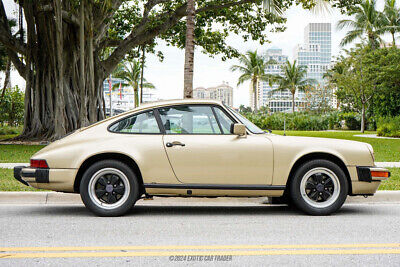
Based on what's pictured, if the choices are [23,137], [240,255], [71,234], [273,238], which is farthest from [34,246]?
[23,137]

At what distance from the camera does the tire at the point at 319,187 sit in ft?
19.5

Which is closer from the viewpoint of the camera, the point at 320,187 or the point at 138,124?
the point at 320,187

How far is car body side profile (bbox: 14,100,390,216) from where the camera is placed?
5.88 m

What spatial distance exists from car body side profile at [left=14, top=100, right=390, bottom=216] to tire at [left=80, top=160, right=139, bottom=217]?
12mm

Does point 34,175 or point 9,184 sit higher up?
point 34,175

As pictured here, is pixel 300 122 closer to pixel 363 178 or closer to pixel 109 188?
pixel 363 178

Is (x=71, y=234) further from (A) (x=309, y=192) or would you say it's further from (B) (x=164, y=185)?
(A) (x=309, y=192)

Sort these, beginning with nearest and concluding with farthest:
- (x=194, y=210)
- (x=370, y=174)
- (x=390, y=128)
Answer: (x=370, y=174) → (x=194, y=210) → (x=390, y=128)

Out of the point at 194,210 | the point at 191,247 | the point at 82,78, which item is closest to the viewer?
the point at 191,247

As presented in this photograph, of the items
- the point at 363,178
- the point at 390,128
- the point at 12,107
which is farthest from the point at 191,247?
the point at 12,107

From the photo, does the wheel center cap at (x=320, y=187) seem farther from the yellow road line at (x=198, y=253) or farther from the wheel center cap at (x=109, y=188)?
the wheel center cap at (x=109, y=188)

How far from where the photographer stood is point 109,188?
589 centimetres

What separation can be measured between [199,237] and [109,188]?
1.54 metres

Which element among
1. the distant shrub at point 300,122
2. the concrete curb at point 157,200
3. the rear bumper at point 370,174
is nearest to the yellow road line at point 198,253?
the rear bumper at point 370,174
